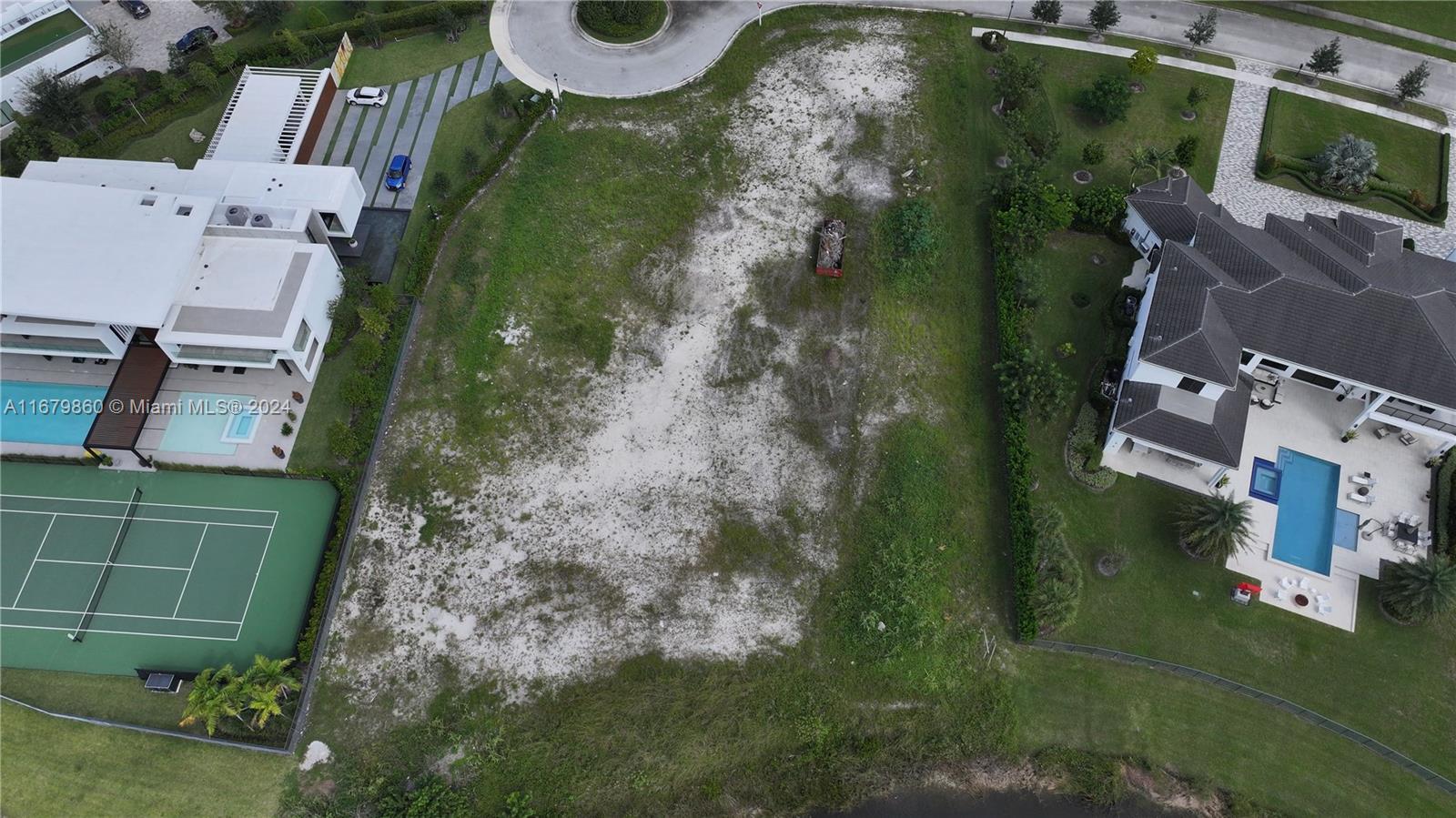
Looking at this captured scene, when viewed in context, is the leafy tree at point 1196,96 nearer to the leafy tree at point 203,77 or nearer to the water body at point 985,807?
the water body at point 985,807

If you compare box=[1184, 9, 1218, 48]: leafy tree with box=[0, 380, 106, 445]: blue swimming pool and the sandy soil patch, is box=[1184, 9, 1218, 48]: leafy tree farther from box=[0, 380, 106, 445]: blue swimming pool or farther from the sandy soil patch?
box=[0, 380, 106, 445]: blue swimming pool

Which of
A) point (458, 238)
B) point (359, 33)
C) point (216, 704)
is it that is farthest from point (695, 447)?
point (359, 33)

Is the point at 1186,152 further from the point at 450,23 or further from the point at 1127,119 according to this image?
the point at 450,23

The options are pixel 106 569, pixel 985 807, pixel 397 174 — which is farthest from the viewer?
pixel 397 174

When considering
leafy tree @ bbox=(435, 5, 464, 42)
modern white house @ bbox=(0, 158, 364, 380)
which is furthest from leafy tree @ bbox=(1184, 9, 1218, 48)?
modern white house @ bbox=(0, 158, 364, 380)

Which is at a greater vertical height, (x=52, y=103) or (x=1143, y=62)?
(x=1143, y=62)

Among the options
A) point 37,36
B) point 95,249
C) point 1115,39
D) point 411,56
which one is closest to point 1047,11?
point 1115,39

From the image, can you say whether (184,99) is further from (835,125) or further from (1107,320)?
(1107,320)

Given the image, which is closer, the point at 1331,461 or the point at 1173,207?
the point at 1331,461

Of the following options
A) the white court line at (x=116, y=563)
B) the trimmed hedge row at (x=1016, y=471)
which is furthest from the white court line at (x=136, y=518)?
the trimmed hedge row at (x=1016, y=471)
